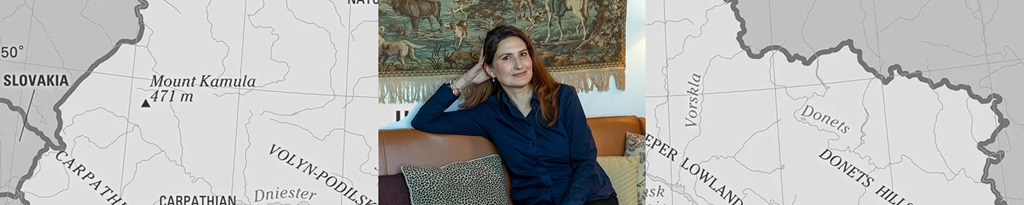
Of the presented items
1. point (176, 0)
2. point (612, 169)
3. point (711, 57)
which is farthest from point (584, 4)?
point (176, 0)

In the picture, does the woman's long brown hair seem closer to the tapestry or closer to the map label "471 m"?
the tapestry

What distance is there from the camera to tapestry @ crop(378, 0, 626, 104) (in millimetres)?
2686

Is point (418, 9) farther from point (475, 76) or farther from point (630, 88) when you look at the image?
point (630, 88)

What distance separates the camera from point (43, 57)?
120cm

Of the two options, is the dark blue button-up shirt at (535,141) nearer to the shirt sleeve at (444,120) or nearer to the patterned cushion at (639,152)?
the shirt sleeve at (444,120)

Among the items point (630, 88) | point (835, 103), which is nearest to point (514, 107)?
point (630, 88)

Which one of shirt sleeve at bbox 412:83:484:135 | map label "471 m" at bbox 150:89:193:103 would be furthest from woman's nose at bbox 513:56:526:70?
map label "471 m" at bbox 150:89:193:103

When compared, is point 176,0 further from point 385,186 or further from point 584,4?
point 584,4

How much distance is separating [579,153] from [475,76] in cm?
43

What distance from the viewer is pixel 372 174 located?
4.12ft

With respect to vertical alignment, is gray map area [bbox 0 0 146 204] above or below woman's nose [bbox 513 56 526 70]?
below

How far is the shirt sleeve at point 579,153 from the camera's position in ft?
7.83

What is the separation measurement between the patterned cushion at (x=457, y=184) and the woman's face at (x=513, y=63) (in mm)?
271

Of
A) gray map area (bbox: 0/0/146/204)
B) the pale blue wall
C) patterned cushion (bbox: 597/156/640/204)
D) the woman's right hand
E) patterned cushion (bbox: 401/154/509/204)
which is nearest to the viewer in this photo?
gray map area (bbox: 0/0/146/204)
